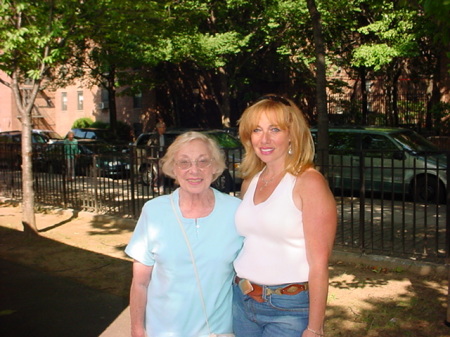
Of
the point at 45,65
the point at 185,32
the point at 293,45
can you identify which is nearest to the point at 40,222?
the point at 45,65

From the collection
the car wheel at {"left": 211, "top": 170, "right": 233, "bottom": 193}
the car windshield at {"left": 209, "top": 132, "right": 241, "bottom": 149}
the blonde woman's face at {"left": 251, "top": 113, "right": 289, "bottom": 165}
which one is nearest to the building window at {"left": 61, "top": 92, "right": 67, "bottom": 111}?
the car windshield at {"left": 209, "top": 132, "right": 241, "bottom": 149}

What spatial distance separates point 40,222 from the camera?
10.6 m

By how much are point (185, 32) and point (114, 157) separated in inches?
443

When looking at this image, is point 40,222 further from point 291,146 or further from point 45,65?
point 291,146

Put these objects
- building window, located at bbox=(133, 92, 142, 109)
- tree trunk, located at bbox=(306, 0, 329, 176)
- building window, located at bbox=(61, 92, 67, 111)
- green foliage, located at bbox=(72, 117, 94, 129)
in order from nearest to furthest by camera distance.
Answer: tree trunk, located at bbox=(306, 0, 329, 176), building window, located at bbox=(133, 92, 142, 109), green foliage, located at bbox=(72, 117, 94, 129), building window, located at bbox=(61, 92, 67, 111)

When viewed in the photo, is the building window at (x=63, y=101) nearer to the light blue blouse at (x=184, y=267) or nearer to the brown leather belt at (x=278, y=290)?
the light blue blouse at (x=184, y=267)

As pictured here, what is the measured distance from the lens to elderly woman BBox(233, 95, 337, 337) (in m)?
2.46

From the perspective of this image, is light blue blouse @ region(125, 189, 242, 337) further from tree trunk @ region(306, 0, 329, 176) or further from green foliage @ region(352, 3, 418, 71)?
green foliage @ region(352, 3, 418, 71)

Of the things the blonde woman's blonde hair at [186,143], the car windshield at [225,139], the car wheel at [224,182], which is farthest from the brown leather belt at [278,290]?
the car windshield at [225,139]

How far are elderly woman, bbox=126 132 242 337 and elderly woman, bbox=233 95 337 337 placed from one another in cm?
9

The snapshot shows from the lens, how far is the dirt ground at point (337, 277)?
503 centimetres

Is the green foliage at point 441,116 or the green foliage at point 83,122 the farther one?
the green foliage at point 83,122

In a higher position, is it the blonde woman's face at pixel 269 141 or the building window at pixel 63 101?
the building window at pixel 63 101

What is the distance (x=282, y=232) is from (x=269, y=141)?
1.54 ft
